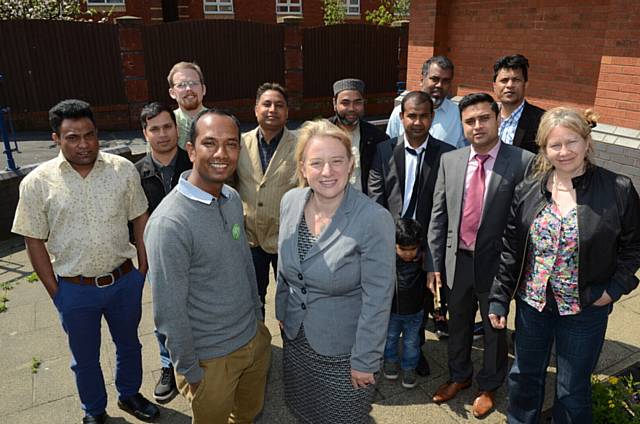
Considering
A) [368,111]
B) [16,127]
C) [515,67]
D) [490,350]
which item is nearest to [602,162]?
[515,67]

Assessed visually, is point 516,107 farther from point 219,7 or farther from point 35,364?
point 219,7

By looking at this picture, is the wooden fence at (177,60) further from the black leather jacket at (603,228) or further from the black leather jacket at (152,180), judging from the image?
the black leather jacket at (603,228)

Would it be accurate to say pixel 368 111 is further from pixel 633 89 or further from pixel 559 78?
pixel 633 89

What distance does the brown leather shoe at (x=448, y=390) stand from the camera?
3437 millimetres

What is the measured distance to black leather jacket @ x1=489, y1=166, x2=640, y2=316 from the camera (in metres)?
2.42

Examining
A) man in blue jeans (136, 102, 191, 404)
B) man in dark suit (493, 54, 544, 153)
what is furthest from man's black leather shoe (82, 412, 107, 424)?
man in dark suit (493, 54, 544, 153)

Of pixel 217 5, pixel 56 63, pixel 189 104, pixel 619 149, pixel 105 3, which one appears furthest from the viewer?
pixel 217 5

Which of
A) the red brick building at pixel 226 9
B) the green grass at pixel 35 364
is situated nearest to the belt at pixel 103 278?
the green grass at pixel 35 364

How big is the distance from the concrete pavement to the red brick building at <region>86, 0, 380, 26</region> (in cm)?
1761

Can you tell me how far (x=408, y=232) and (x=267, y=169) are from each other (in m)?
1.19

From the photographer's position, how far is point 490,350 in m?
3.29

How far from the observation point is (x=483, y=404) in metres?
3.31

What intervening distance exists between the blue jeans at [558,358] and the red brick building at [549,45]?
4.60 meters

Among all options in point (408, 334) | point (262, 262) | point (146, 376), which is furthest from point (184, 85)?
point (408, 334)
